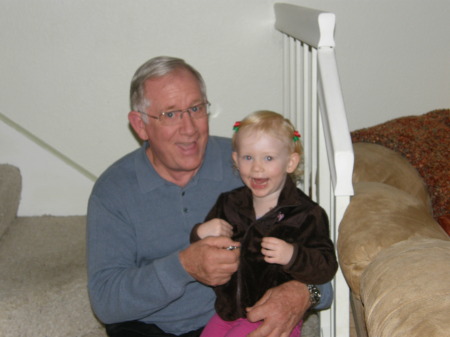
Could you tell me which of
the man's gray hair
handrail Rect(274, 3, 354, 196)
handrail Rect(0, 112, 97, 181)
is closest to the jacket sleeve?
handrail Rect(274, 3, 354, 196)

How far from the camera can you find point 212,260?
152 cm

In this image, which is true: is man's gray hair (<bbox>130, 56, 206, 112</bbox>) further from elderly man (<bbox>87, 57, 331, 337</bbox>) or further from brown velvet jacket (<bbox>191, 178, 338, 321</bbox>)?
brown velvet jacket (<bbox>191, 178, 338, 321</bbox>)

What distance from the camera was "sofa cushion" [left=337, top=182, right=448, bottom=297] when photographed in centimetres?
137

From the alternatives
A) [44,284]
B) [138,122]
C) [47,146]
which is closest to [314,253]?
[138,122]

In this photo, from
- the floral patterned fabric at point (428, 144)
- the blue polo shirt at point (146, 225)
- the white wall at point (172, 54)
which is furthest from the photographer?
the white wall at point (172, 54)

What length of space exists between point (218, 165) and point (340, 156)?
674mm

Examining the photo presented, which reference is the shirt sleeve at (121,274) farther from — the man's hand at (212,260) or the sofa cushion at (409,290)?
the sofa cushion at (409,290)

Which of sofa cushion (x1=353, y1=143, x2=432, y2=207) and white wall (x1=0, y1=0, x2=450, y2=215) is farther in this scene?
white wall (x1=0, y1=0, x2=450, y2=215)

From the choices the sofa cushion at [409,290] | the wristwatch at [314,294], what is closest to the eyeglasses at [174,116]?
the wristwatch at [314,294]

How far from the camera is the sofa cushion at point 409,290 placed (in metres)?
0.98

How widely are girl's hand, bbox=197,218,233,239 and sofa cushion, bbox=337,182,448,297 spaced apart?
30 cm

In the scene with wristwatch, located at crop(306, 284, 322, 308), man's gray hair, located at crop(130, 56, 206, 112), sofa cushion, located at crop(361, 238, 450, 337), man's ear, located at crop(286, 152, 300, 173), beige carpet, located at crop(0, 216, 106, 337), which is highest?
man's gray hair, located at crop(130, 56, 206, 112)

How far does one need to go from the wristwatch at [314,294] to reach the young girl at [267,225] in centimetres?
7

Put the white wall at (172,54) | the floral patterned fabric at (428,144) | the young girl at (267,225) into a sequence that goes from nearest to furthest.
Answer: the young girl at (267,225)
the floral patterned fabric at (428,144)
the white wall at (172,54)
